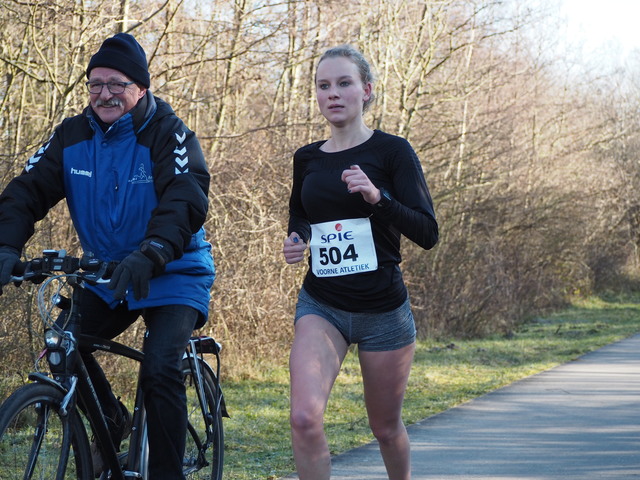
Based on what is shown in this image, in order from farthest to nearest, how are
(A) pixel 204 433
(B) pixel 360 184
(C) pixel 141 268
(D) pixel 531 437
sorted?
(D) pixel 531 437 < (A) pixel 204 433 < (B) pixel 360 184 < (C) pixel 141 268

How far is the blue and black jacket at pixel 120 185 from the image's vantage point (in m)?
4.14

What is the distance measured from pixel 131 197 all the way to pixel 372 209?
965mm

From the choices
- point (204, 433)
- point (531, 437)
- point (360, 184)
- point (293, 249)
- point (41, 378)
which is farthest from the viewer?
point (531, 437)

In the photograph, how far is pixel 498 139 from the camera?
1731 cm

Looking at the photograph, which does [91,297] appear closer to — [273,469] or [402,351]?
[402,351]

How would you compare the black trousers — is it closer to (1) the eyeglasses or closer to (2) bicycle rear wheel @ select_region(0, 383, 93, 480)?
(2) bicycle rear wheel @ select_region(0, 383, 93, 480)

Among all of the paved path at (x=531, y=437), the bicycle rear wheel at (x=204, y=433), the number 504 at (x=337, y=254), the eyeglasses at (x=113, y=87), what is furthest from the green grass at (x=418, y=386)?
the eyeglasses at (x=113, y=87)

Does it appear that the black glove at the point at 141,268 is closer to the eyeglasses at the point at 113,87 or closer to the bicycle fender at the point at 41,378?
the bicycle fender at the point at 41,378

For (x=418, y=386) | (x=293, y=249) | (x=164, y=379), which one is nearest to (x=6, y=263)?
(x=164, y=379)

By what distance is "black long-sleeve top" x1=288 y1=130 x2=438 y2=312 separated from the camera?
14.1ft

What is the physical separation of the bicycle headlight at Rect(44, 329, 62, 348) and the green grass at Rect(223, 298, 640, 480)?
2.42 m

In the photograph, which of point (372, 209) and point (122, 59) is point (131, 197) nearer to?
point (122, 59)

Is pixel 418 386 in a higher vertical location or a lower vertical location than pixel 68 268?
lower

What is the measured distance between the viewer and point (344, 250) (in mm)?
4277
